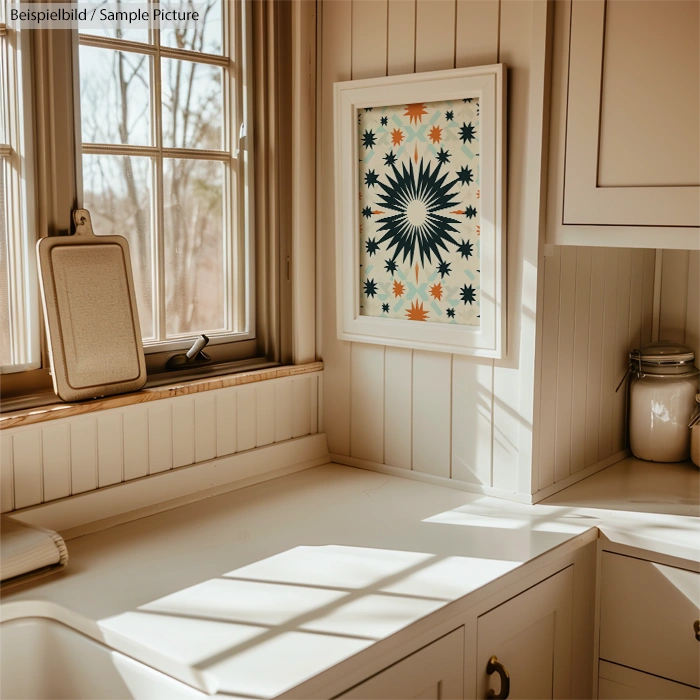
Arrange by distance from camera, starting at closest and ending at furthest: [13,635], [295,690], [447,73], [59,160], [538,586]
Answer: [295,690]
[13,635]
[538,586]
[59,160]
[447,73]

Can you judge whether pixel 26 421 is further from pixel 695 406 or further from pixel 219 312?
pixel 695 406

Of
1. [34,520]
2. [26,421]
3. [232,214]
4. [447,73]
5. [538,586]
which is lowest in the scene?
[538,586]

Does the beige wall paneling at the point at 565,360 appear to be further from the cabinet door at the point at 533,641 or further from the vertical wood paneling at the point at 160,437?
the vertical wood paneling at the point at 160,437

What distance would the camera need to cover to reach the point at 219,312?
6.75 feet

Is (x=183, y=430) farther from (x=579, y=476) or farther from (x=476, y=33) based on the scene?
(x=476, y=33)

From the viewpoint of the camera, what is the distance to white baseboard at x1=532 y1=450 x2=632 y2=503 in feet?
6.19

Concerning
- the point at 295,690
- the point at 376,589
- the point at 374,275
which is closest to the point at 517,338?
the point at 374,275

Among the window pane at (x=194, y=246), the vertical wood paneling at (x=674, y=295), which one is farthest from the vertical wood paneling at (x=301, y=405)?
the vertical wood paneling at (x=674, y=295)

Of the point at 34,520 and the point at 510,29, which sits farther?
the point at 510,29

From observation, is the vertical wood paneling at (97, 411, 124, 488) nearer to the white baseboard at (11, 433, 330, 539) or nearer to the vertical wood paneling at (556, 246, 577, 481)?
the white baseboard at (11, 433, 330, 539)

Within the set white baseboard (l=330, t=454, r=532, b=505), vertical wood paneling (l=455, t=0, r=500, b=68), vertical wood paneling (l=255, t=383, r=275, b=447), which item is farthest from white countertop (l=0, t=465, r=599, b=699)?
vertical wood paneling (l=455, t=0, r=500, b=68)

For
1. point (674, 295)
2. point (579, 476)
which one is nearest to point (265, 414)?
point (579, 476)

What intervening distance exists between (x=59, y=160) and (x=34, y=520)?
692 mm

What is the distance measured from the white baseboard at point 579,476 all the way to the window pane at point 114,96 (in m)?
1.14
